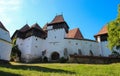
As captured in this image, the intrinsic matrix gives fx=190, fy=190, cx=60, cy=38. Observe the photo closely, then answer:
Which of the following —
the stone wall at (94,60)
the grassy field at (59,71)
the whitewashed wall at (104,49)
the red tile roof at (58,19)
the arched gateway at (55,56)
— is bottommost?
the grassy field at (59,71)

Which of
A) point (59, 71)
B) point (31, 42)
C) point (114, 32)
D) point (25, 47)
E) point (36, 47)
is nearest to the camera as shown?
point (59, 71)

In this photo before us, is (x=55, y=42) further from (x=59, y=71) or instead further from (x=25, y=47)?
(x=59, y=71)

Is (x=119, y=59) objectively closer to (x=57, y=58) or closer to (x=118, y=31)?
(x=118, y=31)

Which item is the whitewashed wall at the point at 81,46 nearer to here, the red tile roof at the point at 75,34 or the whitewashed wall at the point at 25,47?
the red tile roof at the point at 75,34

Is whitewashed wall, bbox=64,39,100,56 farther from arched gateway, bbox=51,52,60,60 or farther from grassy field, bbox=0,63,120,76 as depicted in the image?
grassy field, bbox=0,63,120,76

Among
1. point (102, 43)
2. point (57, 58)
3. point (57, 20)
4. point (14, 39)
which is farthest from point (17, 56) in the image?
point (102, 43)

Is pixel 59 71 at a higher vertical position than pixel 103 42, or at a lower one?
lower

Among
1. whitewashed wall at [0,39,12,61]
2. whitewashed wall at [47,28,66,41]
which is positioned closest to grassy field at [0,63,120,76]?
whitewashed wall at [0,39,12,61]

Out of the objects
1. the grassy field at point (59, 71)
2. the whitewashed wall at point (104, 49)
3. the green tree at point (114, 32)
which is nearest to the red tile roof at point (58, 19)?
the whitewashed wall at point (104, 49)

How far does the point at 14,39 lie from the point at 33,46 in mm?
7506

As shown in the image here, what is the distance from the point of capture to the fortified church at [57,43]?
44281 mm

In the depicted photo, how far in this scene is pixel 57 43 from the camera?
1794 inches

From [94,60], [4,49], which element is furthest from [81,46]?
[4,49]

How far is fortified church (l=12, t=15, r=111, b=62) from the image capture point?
44281mm
